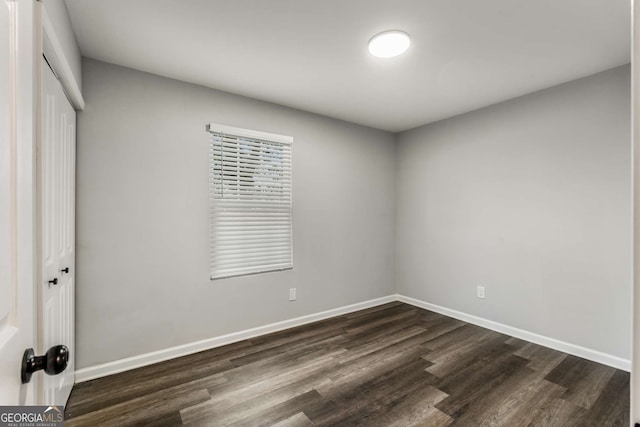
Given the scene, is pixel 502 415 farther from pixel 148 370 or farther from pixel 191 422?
pixel 148 370

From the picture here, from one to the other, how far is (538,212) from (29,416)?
359cm

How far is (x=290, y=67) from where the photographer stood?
8.01ft

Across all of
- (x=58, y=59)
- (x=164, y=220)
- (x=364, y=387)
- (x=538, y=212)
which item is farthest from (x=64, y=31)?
(x=538, y=212)

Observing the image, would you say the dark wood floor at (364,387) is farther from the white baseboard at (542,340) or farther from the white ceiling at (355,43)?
the white ceiling at (355,43)

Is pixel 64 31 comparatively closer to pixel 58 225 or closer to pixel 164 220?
pixel 58 225

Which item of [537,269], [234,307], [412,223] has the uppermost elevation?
[412,223]

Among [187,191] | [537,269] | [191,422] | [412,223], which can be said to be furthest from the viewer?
[412,223]

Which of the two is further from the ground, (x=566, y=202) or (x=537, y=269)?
(x=566, y=202)

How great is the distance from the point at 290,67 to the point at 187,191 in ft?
4.64

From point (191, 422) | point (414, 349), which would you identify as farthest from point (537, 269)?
point (191, 422)

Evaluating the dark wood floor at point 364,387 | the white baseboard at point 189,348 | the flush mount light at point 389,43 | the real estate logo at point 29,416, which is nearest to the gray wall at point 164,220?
the white baseboard at point 189,348

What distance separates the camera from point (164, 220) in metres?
2.55

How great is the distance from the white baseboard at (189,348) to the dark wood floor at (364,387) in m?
0.06

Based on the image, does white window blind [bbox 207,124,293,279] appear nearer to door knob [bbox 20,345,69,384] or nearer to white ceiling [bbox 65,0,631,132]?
white ceiling [bbox 65,0,631,132]
